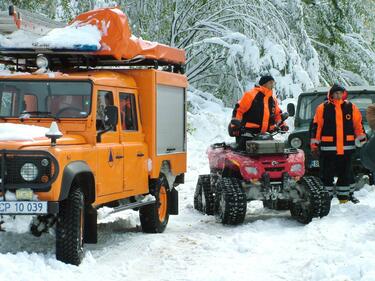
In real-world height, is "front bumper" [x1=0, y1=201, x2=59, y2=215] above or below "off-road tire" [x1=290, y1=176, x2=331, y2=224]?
above

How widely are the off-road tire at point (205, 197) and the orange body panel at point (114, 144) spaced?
0.68 m

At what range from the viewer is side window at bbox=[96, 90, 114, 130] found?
8.84 meters

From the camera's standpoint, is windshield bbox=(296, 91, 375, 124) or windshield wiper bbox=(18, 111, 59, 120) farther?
windshield bbox=(296, 91, 375, 124)

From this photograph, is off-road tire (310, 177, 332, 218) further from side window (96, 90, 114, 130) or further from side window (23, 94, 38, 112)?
side window (23, 94, 38, 112)

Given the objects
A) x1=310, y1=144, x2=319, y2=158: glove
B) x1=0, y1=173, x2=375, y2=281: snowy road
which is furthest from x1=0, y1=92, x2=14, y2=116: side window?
x1=310, y1=144, x2=319, y2=158: glove

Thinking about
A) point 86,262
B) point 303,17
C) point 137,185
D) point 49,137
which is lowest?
point 86,262

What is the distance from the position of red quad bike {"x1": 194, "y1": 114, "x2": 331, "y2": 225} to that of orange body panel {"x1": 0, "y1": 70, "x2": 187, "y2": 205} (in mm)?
914

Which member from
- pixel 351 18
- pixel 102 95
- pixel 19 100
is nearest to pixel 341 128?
pixel 102 95

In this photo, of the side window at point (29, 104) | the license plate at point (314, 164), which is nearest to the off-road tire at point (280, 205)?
the license plate at point (314, 164)

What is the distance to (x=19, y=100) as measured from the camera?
29.0 feet

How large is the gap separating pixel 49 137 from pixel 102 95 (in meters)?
1.62

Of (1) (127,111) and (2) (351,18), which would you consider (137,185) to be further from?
(2) (351,18)

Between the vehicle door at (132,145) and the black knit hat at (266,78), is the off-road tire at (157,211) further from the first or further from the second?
the black knit hat at (266,78)

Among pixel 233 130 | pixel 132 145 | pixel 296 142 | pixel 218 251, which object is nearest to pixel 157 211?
pixel 132 145
